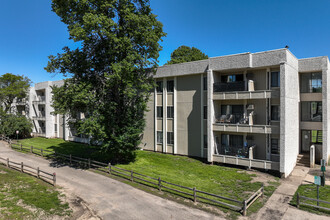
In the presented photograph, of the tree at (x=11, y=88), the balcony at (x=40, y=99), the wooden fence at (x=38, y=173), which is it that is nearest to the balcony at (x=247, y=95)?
the wooden fence at (x=38, y=173)

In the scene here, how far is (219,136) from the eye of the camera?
70.9 feet

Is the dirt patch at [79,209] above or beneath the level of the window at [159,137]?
beneath

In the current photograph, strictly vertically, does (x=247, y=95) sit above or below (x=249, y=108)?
above

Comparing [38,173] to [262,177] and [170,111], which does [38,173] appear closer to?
[170,111]

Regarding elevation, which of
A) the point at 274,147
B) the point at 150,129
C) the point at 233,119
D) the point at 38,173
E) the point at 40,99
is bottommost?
the point at 38,173

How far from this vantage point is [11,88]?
3950 cm

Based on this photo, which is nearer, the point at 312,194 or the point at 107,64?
the point at 312,194

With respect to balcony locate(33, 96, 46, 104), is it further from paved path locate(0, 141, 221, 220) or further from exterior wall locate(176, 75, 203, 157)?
exterior wall locate(176, 75, 203, 157)

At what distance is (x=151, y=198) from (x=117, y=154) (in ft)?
29.4

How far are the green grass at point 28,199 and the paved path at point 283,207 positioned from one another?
10825mm

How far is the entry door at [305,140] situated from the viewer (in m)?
21.7

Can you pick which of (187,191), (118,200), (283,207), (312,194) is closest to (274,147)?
(312,194)

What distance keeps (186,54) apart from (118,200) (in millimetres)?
35832

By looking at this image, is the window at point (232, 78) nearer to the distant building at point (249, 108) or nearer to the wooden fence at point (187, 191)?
the distant building at point (249, 108)
